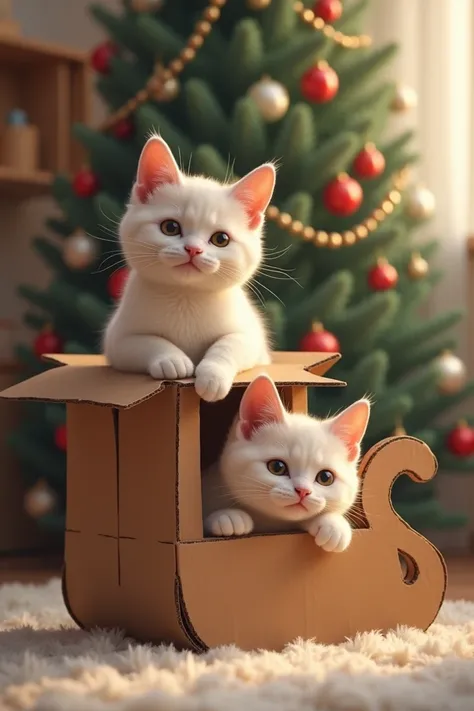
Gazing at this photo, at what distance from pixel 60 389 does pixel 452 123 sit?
147cm

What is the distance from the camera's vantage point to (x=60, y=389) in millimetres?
Answer: 1297

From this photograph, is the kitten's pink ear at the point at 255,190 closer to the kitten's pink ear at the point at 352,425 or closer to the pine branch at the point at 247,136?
the kitten's pink ear at the point at 352,425

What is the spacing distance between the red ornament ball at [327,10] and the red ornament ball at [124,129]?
453mm

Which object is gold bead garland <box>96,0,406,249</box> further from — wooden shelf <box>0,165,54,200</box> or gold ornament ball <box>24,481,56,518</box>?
gold ornament ball <box>24,481,56,518</box>

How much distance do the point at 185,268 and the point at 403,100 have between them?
1135 mm

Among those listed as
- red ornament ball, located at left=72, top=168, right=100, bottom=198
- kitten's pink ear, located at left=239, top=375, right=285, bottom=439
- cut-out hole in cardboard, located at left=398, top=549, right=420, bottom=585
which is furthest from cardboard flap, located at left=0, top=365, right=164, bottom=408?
red ornament ball, located at left=72, top=168, right=100, bottom=198

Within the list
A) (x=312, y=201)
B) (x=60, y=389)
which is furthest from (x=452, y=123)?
(x=60, y=389)

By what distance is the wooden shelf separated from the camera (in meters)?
2.46

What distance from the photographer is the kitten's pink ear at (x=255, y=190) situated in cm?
132

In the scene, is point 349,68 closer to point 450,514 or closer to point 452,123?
point 452,123

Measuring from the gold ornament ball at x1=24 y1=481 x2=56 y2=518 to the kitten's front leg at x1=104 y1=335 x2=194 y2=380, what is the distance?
0.92 m

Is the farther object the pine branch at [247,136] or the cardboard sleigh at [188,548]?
the pine branch at [247,136]

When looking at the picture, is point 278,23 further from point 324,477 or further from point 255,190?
point 324,477

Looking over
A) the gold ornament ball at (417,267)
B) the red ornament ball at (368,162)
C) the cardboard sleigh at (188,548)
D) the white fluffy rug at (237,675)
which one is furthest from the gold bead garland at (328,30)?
the white fluffy rug at (237,675)
